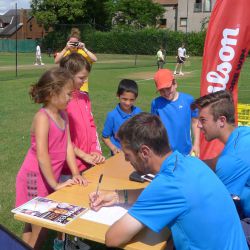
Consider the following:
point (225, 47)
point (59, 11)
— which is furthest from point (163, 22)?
point (225, 47)

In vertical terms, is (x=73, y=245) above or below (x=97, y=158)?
below

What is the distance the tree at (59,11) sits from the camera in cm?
5541

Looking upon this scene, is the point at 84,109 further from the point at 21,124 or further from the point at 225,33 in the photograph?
the point at 21,124

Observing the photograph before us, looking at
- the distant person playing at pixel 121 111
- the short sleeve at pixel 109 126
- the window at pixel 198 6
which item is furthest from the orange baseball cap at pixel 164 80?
the window at pixel 198 6

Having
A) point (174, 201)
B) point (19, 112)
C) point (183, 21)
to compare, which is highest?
point (183, 21)

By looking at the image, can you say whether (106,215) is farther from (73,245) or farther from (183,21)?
(183,21)

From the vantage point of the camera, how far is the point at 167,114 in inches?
178

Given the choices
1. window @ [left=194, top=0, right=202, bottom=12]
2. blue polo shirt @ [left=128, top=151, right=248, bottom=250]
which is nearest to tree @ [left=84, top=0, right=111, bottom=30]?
window @ [left=194, top=0, right=202, bottom=12]

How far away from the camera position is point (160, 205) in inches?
81.4

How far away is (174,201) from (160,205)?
0.08m

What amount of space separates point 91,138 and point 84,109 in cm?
30

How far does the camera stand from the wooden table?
2303 mm

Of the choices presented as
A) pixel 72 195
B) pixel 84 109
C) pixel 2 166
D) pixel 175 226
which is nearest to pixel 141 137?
pixel 175 226

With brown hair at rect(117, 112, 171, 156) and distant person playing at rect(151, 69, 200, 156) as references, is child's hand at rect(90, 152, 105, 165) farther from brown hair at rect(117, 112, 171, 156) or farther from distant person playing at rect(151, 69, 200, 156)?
brown hair at rect(117, 112, 171, 156)
